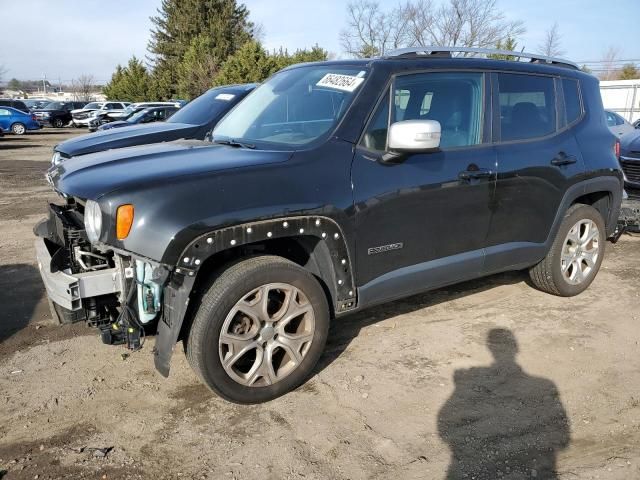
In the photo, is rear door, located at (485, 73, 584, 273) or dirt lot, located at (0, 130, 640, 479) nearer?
dirt lot, located at (0, 130, 640, 479)

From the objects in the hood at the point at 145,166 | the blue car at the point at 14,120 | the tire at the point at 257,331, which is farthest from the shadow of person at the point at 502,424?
the blue car at the point at 14,120

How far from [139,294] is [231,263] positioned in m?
0.53

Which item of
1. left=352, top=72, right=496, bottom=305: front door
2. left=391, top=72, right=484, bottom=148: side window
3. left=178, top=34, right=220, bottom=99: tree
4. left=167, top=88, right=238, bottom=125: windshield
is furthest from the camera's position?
left=178, top=34, right=220, bottom=99: tree

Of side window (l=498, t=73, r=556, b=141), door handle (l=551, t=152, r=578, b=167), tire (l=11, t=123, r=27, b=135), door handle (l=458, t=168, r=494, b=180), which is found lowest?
tire (l=11, t=123, r=27, b=135)

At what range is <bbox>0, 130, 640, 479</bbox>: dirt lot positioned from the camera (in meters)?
2.78

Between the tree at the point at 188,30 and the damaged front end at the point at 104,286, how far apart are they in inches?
1693

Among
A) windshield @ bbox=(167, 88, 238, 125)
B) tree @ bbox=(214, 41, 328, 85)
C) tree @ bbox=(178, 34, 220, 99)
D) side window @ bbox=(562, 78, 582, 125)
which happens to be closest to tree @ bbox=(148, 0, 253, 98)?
tree @ bbox=(178, 34, 220, 99)

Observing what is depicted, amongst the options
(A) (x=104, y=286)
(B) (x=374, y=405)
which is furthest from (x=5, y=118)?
(B) (x=374, y=405)

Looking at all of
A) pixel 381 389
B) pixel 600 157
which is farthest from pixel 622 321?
pixel 381 389

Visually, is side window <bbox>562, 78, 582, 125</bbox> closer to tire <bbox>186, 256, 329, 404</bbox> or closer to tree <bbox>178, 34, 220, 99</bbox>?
tire <bbox>186, 256, 329, 404</bbox>

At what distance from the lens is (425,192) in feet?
11.9

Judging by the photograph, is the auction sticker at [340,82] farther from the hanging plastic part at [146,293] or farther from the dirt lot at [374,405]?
the dirt lot at [374,405]

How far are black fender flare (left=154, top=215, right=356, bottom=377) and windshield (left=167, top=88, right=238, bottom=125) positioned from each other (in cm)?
527

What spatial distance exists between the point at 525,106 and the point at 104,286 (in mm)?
3390
